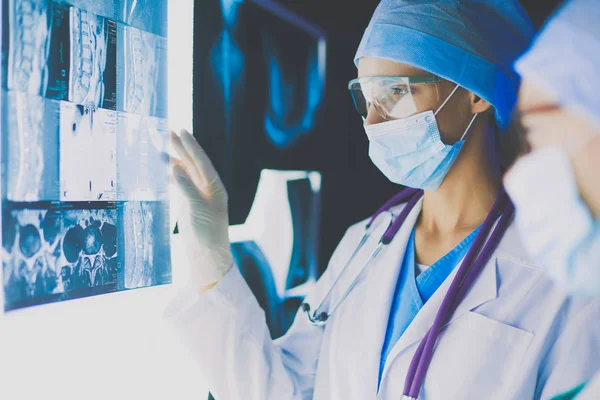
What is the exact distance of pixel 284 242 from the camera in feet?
5.05

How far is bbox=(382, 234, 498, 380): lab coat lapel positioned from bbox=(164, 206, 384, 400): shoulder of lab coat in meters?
0.26

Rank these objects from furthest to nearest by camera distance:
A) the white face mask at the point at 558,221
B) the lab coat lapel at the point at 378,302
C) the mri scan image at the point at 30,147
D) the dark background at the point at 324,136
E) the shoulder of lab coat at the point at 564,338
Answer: the dark background at the point at 324,136 < the lab coat lapel at the point at 378,302 < the shoulder of lab coat at the point at 564,338 < the mri scan image at the point at 30,147 < the white face mask at the point at 558,221

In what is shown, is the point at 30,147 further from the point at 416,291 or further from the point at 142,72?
the point at 416,291

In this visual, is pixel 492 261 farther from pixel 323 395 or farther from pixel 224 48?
pixel 224 48

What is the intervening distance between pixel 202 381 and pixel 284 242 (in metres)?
0.48

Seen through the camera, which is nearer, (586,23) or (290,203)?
(586,23)

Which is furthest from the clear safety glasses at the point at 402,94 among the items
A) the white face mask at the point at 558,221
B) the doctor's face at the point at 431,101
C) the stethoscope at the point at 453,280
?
the white face mask at the point at 558,221

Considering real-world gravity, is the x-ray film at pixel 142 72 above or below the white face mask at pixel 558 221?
above

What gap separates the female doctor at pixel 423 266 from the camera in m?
0.97

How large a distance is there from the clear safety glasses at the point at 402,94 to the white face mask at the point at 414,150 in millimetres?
20

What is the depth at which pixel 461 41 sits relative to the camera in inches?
42.3

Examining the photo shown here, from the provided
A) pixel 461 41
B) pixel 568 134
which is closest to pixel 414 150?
pixel 461 41

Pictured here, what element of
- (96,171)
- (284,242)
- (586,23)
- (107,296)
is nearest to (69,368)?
(107,296)

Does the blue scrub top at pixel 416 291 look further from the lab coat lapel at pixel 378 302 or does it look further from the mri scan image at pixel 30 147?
the mri scan image at pixel 30 147
